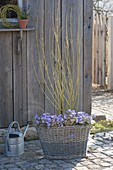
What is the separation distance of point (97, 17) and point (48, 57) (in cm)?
577

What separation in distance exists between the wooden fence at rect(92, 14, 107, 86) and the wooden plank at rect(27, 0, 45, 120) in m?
5.08

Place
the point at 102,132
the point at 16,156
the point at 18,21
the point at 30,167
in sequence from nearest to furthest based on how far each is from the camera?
1. the point at 30,167
2. the point at 16,156
3. the point at 18,21
4. the point at 102,132

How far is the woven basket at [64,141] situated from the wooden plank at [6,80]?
109 centimetres

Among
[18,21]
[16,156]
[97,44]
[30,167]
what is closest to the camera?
[30,167]

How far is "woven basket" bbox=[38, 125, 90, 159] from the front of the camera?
570cm

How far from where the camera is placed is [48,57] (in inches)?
269

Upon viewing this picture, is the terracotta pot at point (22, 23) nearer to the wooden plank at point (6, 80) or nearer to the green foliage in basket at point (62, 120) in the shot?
the wooden plank at point (6, 80)

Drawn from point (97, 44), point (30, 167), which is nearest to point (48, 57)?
point (30, 167)

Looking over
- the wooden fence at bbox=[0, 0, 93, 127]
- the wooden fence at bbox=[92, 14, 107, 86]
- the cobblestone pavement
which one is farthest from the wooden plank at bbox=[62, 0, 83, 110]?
the wooden fence at bbox=[92, 14, 107, 86]

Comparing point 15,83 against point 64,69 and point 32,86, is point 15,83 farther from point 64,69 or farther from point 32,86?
point 64,69

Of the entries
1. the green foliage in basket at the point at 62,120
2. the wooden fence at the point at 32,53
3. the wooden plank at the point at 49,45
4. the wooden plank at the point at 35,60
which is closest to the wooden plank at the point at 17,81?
the wooden fence at the point at 32,53

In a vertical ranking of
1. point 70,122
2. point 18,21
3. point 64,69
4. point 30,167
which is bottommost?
point 30,167

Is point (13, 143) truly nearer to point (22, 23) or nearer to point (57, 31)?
point (22, 23)

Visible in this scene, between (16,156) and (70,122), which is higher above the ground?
(70,122)
